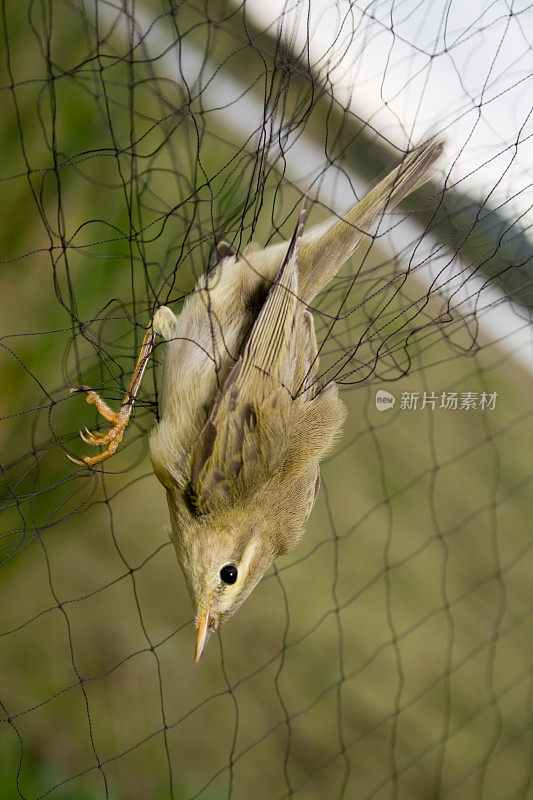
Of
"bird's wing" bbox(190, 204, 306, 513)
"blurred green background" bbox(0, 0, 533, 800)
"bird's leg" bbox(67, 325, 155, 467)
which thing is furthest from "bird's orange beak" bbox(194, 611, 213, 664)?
"blurred green background" bbox(0, 0, 533, 800)

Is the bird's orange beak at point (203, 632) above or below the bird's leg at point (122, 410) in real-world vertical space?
below

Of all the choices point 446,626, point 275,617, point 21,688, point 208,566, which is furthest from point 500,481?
point 208,566

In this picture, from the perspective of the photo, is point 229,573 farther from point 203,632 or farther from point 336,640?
point 336,640

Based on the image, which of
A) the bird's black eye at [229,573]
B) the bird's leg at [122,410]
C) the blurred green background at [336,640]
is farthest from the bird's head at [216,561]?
the blurred green background at [336,640]

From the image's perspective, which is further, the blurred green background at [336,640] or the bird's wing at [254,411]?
the blurred green background at [336,640]

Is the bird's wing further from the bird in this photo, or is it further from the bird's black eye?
the bird's black eye

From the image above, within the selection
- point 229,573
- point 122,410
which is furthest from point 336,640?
point 122,410

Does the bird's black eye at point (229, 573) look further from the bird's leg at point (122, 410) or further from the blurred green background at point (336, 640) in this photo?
the blurred green background at point (336, 640)
